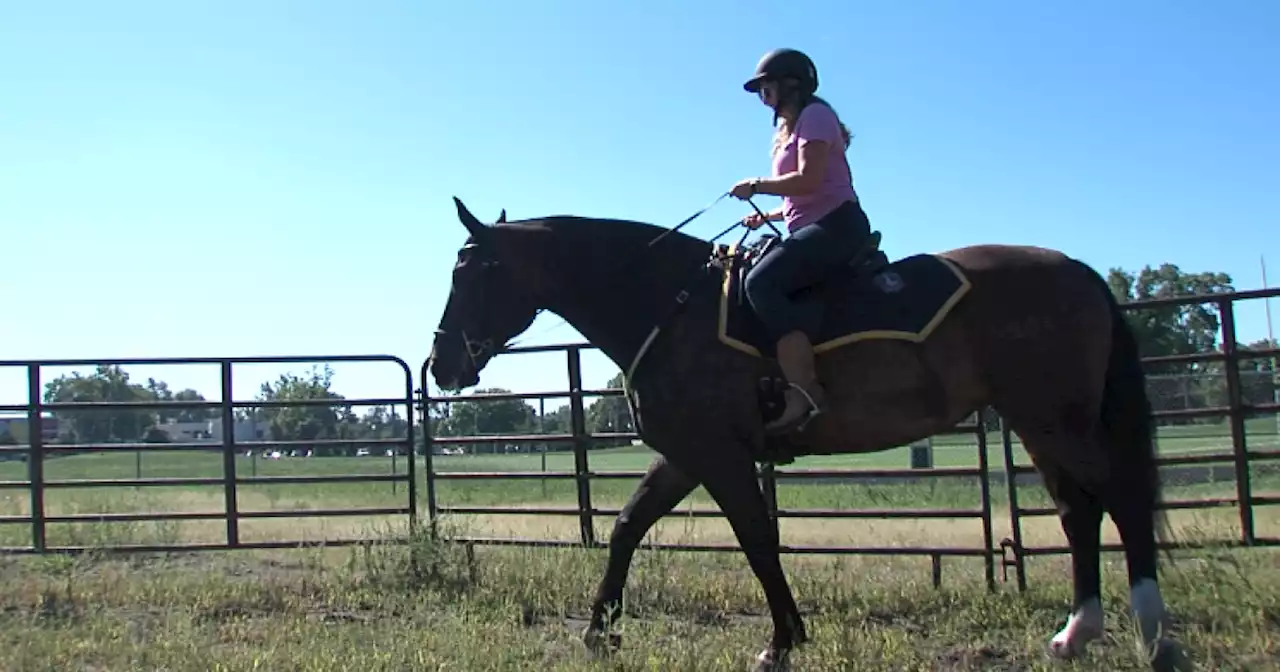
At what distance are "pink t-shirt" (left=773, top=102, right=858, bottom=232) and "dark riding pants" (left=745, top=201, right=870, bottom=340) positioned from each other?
0.28 feet

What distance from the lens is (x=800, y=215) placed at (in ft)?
16.3

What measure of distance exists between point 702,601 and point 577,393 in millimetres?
2347

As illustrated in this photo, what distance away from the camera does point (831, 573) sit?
7.68 metres

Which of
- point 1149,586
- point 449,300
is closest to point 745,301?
point 449,300

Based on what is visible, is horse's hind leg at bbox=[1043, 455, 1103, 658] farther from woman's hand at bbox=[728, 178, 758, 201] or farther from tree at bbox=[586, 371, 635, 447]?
tree at bbox=[586, 371, 635, 447]

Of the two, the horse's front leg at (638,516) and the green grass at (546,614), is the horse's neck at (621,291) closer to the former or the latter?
the horse's front leg at (638,516)

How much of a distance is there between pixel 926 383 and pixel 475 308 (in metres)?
2.18

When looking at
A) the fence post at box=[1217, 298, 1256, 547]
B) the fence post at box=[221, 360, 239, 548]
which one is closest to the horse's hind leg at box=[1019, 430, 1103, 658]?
the fence post at box=[1217, 298, 1256, 547]

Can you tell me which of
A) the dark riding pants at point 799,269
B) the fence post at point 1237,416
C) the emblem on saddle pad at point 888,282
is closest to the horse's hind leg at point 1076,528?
the emblem on saddle pad at point 888,282

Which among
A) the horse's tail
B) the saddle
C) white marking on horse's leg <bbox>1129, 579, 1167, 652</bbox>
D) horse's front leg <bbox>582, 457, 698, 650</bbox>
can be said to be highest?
the saddle

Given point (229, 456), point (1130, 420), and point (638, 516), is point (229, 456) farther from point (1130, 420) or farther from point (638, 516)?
point (1130, 420)

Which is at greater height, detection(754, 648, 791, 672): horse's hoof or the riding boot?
the riding boot

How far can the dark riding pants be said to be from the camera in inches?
184

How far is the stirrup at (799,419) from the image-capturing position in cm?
470
